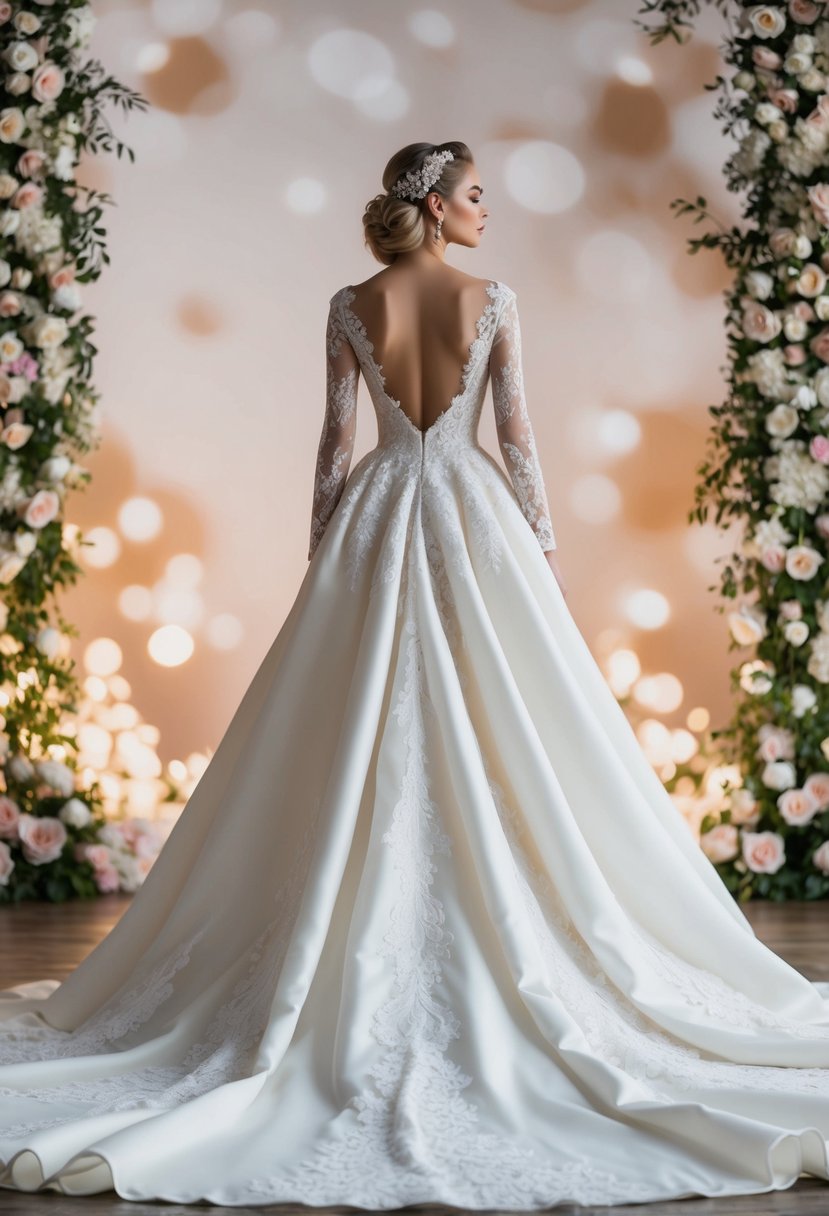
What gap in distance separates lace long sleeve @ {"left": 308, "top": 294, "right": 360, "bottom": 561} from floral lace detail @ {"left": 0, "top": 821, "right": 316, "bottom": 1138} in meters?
0.76

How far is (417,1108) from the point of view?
2.24m

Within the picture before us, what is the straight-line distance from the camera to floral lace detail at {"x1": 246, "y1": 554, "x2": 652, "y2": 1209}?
6.67 feet

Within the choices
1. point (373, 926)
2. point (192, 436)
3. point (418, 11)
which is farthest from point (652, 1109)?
point (418, 11)

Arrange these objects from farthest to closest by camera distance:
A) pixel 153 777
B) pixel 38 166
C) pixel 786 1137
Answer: pixel 153 777
pixel 38 166
pixel 786 1137

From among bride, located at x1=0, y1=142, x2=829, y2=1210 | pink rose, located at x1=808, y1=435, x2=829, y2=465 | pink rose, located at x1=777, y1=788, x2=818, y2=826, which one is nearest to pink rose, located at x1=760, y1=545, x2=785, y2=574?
pink rose, located at x1=808, y1=435, x2=829, y2=465

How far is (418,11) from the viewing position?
5.73 m

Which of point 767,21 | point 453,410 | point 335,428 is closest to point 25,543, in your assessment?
point 335,428

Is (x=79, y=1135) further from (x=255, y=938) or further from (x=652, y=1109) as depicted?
(x=652, y=1109)

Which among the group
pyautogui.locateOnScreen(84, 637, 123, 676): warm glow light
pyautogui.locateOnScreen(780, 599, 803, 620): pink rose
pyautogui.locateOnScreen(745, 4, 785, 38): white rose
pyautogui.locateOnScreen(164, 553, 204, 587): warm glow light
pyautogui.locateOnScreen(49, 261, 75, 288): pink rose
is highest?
pyautogui.locateOnScreen(745, 4, 785, 38): white rose

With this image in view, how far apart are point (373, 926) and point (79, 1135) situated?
618 mm

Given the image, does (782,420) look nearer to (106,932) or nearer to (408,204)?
(408,204)

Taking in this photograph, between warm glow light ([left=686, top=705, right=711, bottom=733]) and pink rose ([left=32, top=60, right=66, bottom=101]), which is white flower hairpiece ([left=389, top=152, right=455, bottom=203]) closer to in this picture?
pink rose ([left=32, top=60, right=66, bottom=101])

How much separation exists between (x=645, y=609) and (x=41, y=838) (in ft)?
8.42

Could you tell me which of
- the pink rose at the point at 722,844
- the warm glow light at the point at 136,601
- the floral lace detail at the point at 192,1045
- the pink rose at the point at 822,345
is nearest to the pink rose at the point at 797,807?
the pink rose at the point at 722,844
